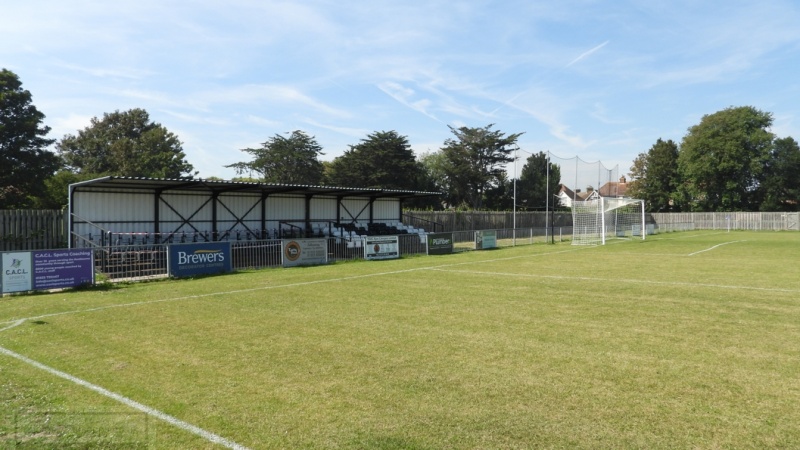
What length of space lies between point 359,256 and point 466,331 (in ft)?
55.9

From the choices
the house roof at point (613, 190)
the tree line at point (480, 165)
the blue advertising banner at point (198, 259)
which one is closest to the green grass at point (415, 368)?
the blue advertising banner at point (198, 259)

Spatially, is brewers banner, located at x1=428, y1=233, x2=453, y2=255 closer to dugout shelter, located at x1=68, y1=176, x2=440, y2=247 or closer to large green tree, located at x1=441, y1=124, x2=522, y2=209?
dugout shelter, located at x1=68, y1=176, x2=440, y2=247

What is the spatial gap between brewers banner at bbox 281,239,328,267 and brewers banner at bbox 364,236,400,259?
252 cm

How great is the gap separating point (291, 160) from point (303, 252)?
46.1 meters

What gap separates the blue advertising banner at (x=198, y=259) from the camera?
1809cm

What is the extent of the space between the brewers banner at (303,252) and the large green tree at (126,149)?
→ 121 feet

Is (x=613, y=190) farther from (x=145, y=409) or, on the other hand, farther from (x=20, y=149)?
(x=145, y=409)

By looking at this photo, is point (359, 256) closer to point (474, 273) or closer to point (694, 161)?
point (474, 273)

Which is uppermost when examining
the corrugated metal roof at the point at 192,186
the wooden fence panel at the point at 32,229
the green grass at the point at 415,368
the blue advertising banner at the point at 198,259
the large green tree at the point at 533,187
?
the large green tree at the point at 533,187

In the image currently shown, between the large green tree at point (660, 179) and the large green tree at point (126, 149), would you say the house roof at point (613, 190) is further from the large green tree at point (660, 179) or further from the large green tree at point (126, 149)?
the large green tree at point (126, 149)

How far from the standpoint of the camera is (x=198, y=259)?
743 inches

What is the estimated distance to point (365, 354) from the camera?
746 centimetres

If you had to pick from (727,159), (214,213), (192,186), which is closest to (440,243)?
(214,213)

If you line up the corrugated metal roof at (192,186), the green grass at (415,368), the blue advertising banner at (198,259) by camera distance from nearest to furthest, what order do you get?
1. the green grass at (415,368)
2. the blue advertising banner at (198,259)
3. the corrugated metal roof at (192,186)
